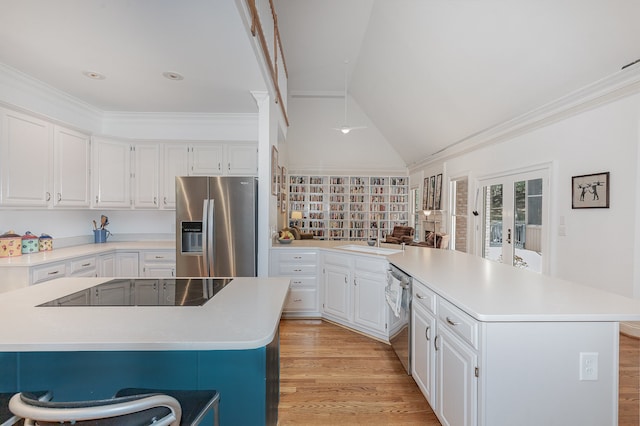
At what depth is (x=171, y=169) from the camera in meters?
4.09

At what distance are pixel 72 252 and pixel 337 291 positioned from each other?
2.83 m

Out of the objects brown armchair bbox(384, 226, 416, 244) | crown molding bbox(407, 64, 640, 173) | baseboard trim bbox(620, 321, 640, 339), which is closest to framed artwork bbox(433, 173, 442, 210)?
brown armchair bbox(384, 226, 416, 244)

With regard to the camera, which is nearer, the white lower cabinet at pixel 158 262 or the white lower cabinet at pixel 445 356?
the white lower cabinet at pixel 445 356

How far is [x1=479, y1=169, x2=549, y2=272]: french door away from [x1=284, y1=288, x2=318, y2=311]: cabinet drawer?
3077 millimetres

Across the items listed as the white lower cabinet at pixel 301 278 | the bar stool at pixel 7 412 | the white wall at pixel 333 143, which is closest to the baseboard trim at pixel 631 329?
the white lower cabinet at pixel 301 278

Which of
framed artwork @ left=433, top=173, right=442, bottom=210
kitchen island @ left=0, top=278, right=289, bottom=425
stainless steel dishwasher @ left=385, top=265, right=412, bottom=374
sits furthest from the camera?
framed artwork @ left=433, top=173, right=442, bottom=210

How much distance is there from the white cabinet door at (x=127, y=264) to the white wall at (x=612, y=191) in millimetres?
5192

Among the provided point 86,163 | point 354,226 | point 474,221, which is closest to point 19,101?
point 86,163

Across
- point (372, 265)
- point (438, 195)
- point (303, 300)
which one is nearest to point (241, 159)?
point (303, 300)

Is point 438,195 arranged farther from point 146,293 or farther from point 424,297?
point 146,293

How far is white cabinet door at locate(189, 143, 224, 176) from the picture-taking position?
412 cm

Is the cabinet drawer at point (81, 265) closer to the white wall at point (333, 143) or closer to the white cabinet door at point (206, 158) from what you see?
the white cabinet door at point (206, 158)

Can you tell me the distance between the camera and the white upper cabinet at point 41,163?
281 cm

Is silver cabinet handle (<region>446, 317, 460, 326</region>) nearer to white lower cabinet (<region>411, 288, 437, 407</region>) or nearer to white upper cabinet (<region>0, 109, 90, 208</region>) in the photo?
white lower cabinet (<region>411, 288, 437, 407</region>)
